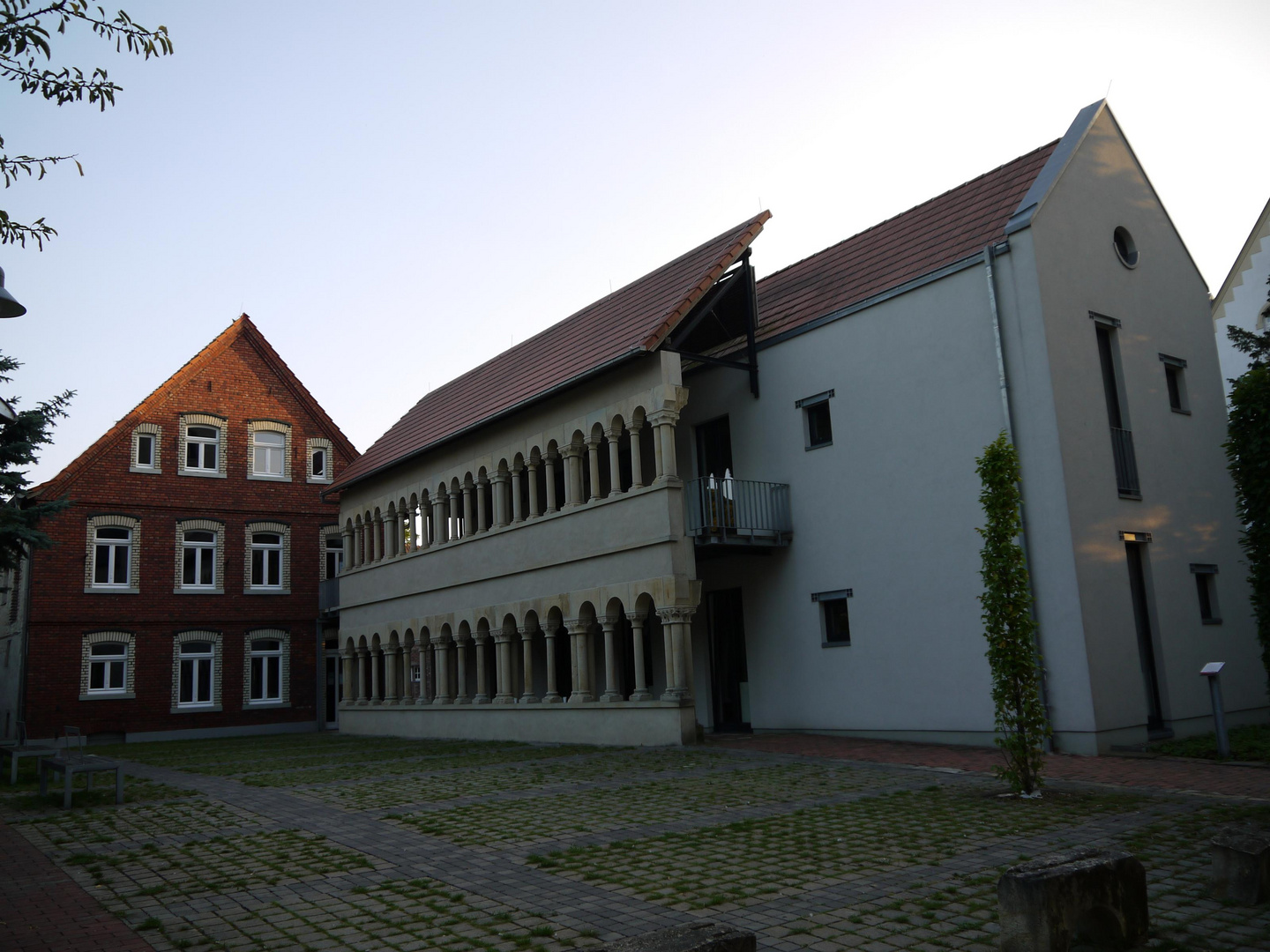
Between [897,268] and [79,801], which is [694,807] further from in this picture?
[897,268]

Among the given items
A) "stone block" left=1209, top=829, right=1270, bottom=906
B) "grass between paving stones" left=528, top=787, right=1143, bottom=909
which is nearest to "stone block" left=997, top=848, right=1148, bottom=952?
"stone block" left=1209, top=829, right=1270, bottom=906

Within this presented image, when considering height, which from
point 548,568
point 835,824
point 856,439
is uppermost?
point 856,439

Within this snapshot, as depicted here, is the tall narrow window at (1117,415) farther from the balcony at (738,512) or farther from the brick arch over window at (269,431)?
the brick arch over window at (269,431)

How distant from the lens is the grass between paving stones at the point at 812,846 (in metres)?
7.20

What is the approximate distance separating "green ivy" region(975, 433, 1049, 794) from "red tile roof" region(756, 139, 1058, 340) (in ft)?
21.8

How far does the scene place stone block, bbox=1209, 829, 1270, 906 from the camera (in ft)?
20.5

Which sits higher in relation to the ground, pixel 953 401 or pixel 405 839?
pixel 953 401

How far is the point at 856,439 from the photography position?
17.8m

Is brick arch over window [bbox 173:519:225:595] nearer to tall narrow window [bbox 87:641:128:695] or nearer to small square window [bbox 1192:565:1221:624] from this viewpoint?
tall narrow window [bbox 87:641:128:695]

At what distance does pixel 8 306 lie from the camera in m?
7.12

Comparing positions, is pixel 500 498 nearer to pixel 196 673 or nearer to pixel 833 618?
pixel 833 618

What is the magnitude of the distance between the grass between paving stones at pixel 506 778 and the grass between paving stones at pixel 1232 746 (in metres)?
6.13

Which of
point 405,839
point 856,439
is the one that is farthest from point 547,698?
point 405,839

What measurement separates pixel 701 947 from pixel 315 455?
106 ft
